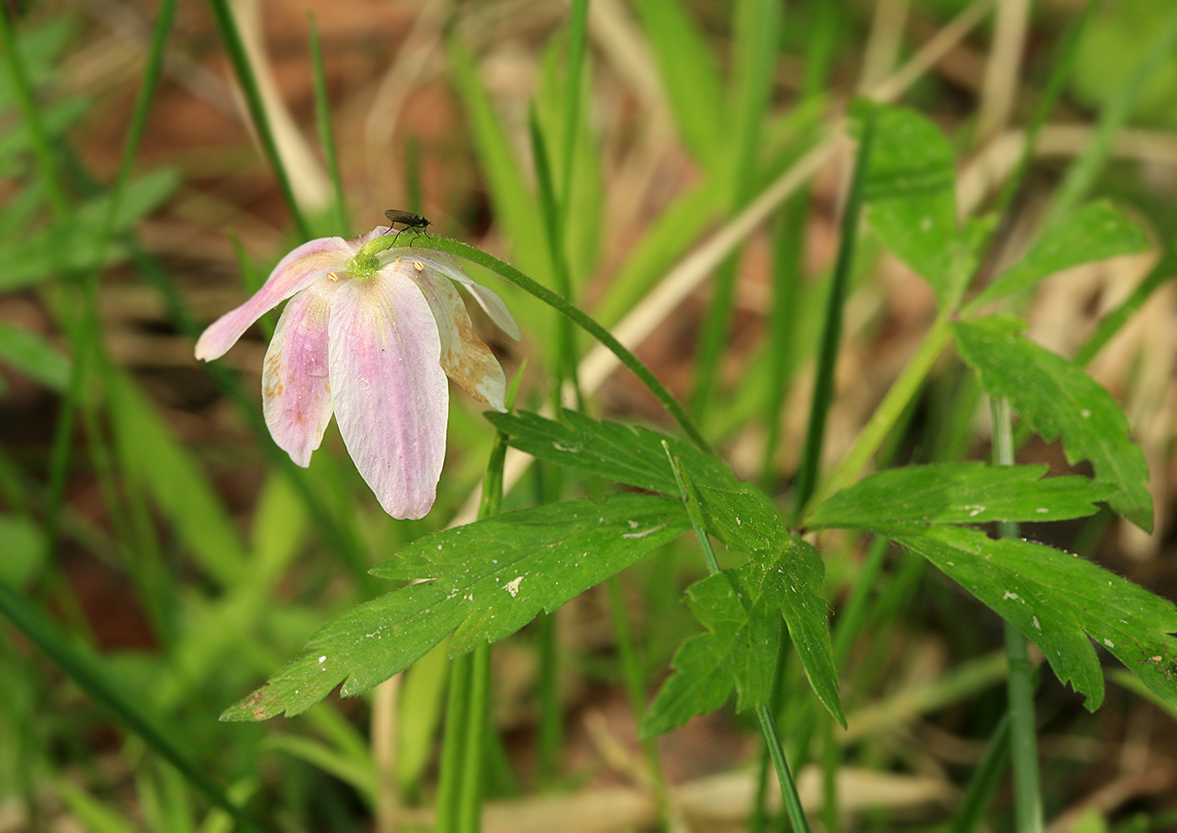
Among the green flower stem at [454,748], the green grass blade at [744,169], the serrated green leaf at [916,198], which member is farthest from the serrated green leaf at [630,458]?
the green grass blade at [744,169]

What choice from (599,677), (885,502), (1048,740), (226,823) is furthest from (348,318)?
(1048,740)

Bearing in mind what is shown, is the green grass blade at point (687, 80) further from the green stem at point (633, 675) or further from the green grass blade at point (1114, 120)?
the green stem at point (633, 675)

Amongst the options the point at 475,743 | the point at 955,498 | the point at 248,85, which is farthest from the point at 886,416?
the point at 248,85

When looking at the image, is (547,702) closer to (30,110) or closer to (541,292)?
(541,292)

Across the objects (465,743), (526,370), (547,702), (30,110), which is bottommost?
(547,702)

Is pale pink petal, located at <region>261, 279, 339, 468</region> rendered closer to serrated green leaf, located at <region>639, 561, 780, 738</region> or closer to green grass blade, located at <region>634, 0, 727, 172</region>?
Answer: serrated green leaf, located at <region>639, 561, 780, 738</region>

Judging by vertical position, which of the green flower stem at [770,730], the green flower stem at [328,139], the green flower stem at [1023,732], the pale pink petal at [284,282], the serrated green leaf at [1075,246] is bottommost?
the green flower stem at [1023,732]
